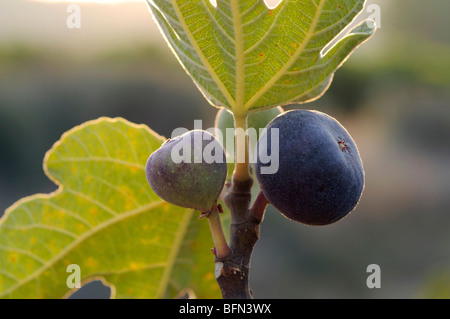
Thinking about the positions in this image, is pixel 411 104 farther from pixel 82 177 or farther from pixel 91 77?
pixel 82 177

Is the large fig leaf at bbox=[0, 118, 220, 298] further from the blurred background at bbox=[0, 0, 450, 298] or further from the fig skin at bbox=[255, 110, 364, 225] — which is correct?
the blurred background at bbox=[0, 0, 450, 298]

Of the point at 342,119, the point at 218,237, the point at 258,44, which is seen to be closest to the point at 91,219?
the point at 218,237

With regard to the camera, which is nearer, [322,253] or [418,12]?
[322,253]

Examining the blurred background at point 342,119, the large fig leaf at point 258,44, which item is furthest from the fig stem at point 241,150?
the blurred background at point 342,119

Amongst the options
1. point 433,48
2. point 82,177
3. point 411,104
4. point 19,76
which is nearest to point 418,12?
point 433,48

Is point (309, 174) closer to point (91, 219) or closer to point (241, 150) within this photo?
point (241, 150)

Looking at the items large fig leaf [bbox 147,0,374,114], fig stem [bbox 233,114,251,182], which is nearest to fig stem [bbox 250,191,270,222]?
fig stem [bbox 233,114,251,182]
